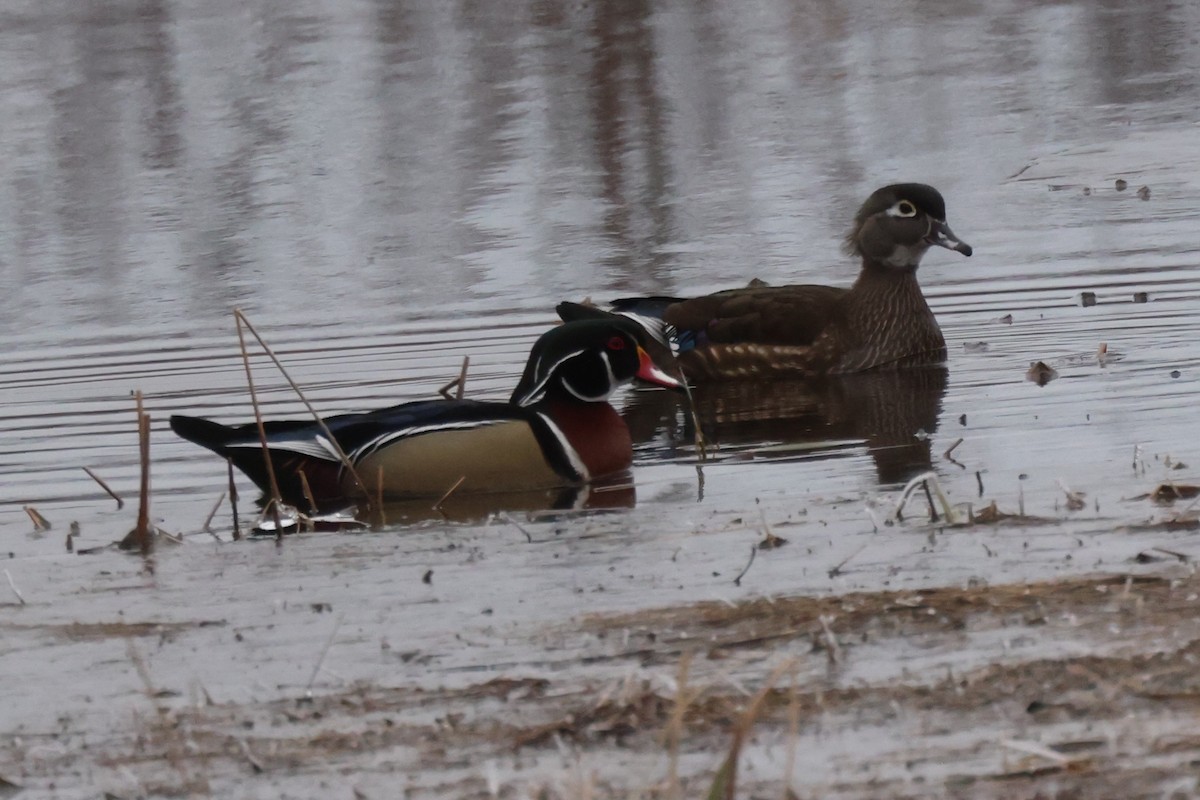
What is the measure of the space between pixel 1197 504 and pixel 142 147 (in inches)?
529

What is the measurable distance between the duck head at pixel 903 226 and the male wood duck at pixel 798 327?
0.42ft

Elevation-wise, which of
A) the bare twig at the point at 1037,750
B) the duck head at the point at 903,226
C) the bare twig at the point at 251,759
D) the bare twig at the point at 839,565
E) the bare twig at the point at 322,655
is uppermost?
the bare twig at the point at 1037,750

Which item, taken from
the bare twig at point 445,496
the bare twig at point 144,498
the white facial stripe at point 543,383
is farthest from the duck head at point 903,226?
the bare twig at point 144,498

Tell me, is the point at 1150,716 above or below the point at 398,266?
above

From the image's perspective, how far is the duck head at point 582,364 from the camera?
338 inches

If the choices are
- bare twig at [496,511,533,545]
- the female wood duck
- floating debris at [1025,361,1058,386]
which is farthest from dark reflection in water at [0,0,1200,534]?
bare twig at [496,511,533,545]

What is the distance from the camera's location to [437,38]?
2275 cm

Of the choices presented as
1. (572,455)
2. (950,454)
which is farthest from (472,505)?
(950,454)

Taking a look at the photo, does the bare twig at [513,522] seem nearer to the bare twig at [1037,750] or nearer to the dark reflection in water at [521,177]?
the dark reflection in water at [521,177]

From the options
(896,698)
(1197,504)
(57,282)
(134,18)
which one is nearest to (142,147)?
(57,282)

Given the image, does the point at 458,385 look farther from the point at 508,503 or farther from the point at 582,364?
the point at 508,503

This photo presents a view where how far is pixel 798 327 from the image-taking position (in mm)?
10750

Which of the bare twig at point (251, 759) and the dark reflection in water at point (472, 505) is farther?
the dark reflection in water at point (472, 505)

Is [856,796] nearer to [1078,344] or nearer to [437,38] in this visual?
[1078,344]
